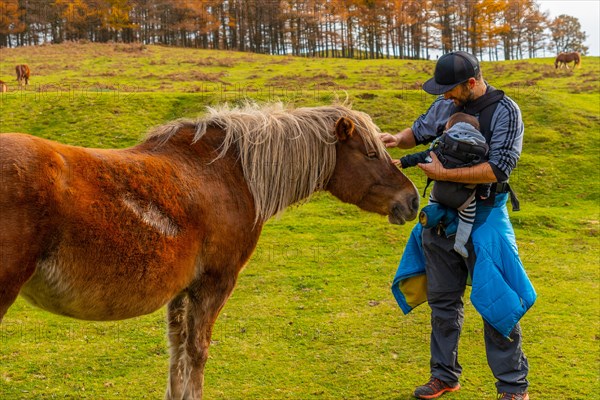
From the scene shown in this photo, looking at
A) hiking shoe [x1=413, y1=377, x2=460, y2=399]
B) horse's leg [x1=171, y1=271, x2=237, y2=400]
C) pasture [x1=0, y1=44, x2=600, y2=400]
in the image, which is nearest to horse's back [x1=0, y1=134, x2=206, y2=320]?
horse's leg [x1=171, y1=271, x2=237, y2=400]

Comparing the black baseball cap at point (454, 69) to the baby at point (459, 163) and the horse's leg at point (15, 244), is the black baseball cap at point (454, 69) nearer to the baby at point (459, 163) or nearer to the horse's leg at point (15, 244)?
the baby at point (459, 163)

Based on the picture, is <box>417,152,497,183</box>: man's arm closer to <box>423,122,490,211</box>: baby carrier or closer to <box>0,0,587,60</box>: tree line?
<box>423,122,490,211</box>: baby carrier

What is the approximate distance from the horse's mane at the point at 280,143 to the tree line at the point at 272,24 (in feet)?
173

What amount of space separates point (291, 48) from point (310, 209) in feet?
178

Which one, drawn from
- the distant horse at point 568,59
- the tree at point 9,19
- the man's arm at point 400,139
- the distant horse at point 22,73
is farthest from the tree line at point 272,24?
the man's arm at point 400,139

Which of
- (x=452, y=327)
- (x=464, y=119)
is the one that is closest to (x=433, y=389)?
(x=452, y=327)

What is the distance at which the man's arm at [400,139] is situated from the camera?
3951 millimetres

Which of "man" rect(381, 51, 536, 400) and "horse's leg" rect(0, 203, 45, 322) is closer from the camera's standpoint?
"horse's leg" rect(0, 203, 45, 322)

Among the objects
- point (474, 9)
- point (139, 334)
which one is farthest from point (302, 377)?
point (474, 9)

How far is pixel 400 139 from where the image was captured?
160 inches

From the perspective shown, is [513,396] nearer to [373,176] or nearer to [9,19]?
[373,176]

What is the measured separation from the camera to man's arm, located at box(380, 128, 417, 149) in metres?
3.95

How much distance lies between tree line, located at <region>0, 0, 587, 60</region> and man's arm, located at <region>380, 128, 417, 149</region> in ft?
172

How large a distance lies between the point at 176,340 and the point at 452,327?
2.02 meters
